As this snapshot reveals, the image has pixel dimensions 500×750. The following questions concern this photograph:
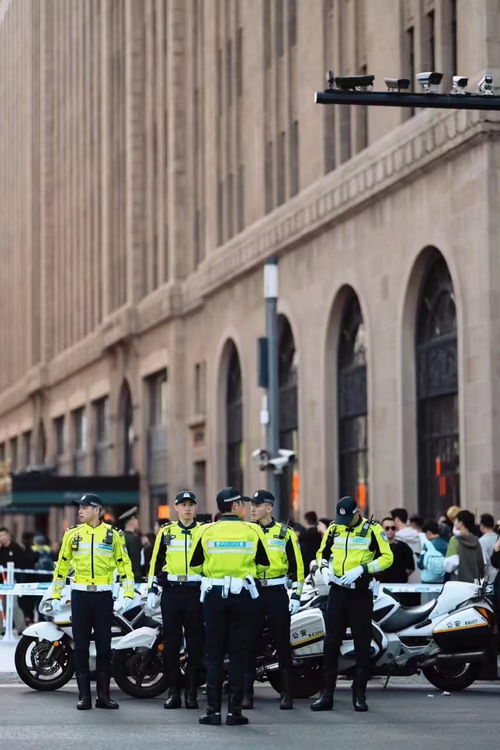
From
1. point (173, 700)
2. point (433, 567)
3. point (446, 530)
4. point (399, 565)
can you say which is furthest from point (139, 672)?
point (446, 530)

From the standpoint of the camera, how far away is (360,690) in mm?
14414

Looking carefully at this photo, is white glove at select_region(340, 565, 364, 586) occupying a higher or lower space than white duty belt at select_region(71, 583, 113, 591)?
higher

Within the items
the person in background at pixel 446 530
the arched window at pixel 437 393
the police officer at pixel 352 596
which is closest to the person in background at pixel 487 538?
the person in background at pixel 446 530

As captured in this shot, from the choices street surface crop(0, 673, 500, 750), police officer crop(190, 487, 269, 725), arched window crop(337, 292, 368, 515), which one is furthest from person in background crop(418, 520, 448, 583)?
arched window crop(337, 292, 368, 515)

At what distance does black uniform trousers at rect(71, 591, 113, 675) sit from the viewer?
1459 cm

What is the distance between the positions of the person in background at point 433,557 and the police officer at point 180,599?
5.71m

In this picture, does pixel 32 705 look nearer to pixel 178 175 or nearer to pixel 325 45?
pixel 325 45

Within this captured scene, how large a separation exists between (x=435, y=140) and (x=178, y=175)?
2118cm

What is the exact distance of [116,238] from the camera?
5859cm

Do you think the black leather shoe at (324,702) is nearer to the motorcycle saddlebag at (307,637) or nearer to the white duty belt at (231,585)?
the motorcycle saddlebag at (307,637)

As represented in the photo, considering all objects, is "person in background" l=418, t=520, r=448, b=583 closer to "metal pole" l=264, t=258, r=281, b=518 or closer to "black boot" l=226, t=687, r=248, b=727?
"black boot" l=226, t=687, r=248, b=727

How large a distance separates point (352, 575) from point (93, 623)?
8.03 ft

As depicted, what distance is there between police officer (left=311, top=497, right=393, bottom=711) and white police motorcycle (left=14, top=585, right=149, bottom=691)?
2.53 m

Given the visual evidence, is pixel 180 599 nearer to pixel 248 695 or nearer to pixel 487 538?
pixel 248 695
